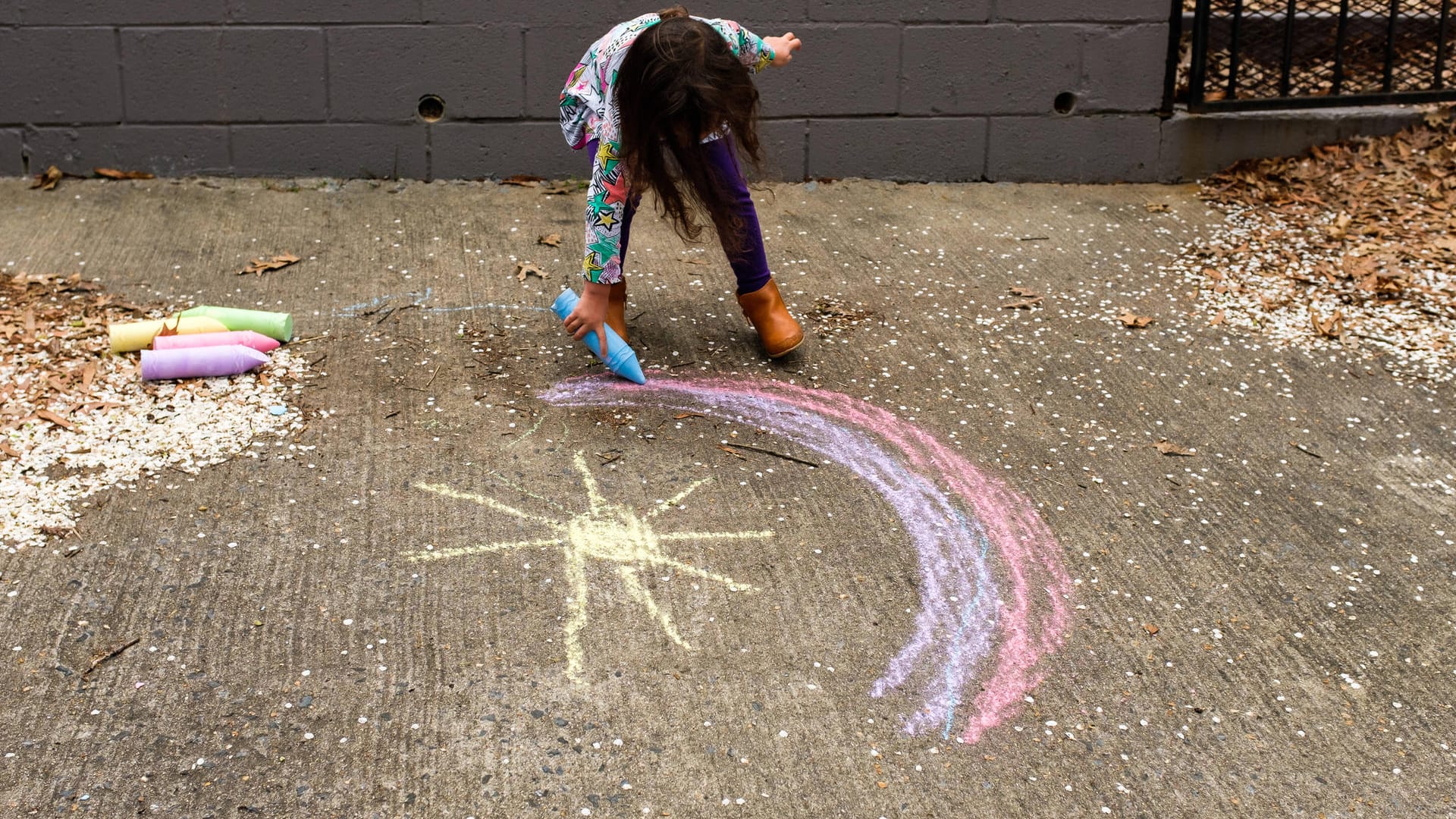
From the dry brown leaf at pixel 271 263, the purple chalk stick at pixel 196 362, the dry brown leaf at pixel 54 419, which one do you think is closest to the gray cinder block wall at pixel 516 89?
the dry brown leaf at pixel 271 263

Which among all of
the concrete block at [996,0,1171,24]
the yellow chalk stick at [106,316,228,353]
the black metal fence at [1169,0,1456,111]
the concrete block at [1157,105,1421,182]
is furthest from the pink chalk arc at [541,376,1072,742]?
the black metal fence at [1169,0,1456,111]

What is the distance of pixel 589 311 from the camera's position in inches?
131

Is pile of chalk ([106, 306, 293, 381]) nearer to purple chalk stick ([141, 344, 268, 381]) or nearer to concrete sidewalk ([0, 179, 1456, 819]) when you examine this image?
purple chalk stick ([141, 344, 268, 381])

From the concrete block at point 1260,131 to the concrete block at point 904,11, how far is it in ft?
3.30

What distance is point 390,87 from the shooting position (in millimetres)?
4863

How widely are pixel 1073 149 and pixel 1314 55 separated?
114 cm

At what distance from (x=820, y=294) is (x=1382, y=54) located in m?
2.99

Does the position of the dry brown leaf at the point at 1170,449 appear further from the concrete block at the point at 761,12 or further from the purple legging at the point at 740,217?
the concrete block at the point at 761,12

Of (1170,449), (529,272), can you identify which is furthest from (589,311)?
(1170,449)

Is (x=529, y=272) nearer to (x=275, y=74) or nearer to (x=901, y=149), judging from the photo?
(x=275, y=74)

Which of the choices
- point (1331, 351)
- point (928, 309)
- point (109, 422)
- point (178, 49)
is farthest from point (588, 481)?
point (178, 49)

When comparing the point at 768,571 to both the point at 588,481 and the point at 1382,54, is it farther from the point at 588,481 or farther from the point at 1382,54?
the point at 1382,54

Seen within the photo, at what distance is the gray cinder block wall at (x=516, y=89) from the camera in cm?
473

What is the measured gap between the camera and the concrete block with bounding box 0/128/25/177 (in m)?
4.78
